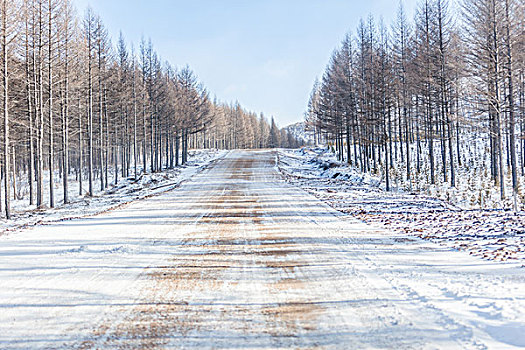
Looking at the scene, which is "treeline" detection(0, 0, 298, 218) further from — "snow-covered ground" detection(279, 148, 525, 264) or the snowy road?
"snow-covered ground" detection(279, 148, 525, 264)

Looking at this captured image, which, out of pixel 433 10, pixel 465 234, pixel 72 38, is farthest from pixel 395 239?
pixel 72 38

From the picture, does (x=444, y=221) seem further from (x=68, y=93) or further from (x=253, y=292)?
(x=68, y=93)

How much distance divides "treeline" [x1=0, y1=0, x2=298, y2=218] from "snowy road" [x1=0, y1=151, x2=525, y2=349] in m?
11.9

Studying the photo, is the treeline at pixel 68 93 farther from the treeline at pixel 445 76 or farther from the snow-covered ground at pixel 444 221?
the treeline at pixel 445 76

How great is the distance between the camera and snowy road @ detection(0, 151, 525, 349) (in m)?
3.81

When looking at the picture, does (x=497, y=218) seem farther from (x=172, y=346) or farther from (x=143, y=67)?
(x=143, y=67)

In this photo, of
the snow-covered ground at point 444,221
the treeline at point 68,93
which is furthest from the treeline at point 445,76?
the treeline at point 68,93

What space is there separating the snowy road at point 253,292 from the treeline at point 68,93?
39.2ft

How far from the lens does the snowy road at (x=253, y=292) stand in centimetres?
381

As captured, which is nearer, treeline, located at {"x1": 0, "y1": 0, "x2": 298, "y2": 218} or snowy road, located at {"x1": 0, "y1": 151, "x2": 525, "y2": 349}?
snowy road, located at {"x1": 0, "y1": 151, "x2": 525, "y2": 349}

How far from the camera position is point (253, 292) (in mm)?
5180

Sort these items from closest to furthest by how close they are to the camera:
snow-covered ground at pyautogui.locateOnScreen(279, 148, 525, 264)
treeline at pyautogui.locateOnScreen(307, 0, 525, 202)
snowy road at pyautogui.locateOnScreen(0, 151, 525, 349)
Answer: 1. snowy road at pyautogui.locateOnScreen(0, 151, 525, 349)
2. snow-covered ground at pyautogui.locateOnScreen(279, 148, 525, 264)
3. treeline at pyautogui.locateOnScreen(307, 0, 525, 202)

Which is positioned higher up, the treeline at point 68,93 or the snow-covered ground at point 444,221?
the treeline at point 68,93

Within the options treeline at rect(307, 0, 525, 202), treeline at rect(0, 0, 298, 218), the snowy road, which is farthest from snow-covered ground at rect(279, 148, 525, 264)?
treeline at rect(0, 0, 298, 218)
